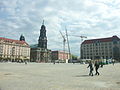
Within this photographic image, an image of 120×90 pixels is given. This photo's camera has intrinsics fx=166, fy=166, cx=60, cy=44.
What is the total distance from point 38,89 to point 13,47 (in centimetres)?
14622

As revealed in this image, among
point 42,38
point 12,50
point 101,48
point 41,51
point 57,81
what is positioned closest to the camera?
point 57,81

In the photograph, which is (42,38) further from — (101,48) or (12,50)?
(101,48)

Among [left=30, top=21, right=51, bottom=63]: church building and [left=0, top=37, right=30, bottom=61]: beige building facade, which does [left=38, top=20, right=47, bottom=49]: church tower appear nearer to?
[left=30, top=21, right=51, bottom=63]: church building

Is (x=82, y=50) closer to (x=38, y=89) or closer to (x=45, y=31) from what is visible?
(x=45, y=31)

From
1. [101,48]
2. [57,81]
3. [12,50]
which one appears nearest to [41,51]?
[12,50]

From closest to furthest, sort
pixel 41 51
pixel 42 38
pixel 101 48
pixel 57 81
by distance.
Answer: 1. pixel 57 81
2. pixel 101 48
3. pixel 42 38
4. pixel 41 51

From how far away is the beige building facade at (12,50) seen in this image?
452 ft

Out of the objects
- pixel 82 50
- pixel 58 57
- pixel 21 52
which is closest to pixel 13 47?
pixel 21 52

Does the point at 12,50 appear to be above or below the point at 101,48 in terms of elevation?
below

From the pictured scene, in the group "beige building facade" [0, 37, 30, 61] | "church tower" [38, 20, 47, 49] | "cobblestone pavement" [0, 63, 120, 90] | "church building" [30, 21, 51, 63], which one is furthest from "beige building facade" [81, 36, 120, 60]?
"cobblestone pavement" [0, 63, 120, 90]

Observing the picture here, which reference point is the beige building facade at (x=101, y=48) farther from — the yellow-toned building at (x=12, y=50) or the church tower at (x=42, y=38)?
the yellow-toned building at (x=12, y=50)

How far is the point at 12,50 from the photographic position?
148 m

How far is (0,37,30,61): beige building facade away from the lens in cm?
13775

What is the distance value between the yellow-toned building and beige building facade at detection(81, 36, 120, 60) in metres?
59.7
